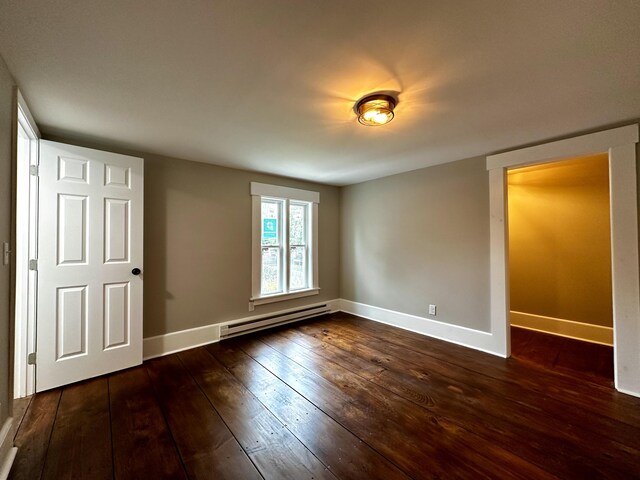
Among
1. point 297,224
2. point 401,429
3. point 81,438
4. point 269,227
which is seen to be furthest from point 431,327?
point 81,438

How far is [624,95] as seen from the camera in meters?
1.80

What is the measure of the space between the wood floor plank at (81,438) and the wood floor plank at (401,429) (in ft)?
4.23

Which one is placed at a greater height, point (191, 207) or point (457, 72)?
point (457, 72)

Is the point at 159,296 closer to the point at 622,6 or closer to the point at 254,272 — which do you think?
the point at 254,272

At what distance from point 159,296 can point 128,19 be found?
8.54 ft

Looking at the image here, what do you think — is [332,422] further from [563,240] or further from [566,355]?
[563,240]

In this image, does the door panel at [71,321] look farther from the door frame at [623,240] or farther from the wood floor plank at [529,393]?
the door frame at [623,240]

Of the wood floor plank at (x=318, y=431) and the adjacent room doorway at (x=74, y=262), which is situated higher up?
the adjacent room doorway at (x=74, y=262)

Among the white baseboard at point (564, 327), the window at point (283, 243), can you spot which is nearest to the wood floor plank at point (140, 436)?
the window at point (283, 243)

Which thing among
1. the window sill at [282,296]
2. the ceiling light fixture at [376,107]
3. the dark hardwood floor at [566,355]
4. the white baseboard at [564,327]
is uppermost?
the ceiling light fixture at [376,107]

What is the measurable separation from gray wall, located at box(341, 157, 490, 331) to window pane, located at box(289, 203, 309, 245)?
29.6 inches

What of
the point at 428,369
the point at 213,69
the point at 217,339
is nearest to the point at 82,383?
the point at 217,339

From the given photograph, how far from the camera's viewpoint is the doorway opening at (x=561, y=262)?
3.24 m

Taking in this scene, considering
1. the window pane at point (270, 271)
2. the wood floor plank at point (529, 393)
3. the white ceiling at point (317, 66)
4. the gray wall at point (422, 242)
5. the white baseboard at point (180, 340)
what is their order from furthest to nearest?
the window pane at point (270, 271)
the gray wall at point (422, 242)
the white baseboard at point (180, 340)
the wood floor plank at point (529, 393)
the white ceiling at point (317, 66)
